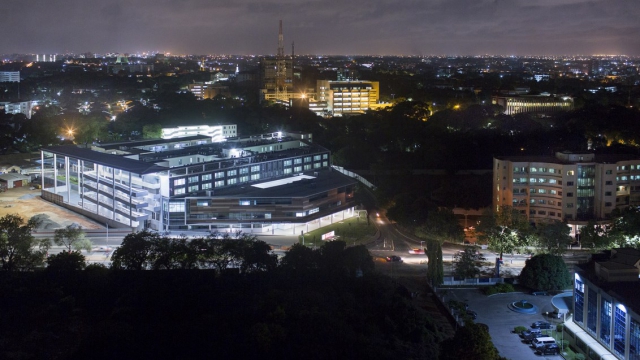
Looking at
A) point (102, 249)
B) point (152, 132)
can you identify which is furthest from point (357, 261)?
point (152, 132)

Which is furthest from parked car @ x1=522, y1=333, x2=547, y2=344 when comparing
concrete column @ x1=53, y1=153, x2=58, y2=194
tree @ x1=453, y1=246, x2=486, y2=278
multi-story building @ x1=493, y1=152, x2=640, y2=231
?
concrete column @ x1=53, y1=153, x2=58, y2=194

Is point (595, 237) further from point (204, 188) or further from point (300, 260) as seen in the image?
point (204, 188)

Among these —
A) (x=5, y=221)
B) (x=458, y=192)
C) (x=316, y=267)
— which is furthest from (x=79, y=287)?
(x=458, y=192)

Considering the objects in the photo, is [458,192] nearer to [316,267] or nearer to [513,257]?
[513,257]

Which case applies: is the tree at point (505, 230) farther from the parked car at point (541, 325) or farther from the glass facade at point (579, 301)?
the glass facade at point (579, 301)

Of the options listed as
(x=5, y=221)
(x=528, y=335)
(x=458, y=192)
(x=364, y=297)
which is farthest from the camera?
(x=458, y=192)
